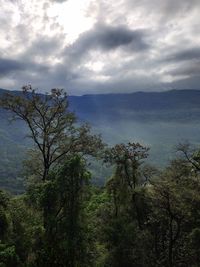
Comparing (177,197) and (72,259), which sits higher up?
(177,197)

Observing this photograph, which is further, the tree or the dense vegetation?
the tree

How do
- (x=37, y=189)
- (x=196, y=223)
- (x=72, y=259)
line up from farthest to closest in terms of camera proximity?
(x=196, y=223) → (x=37, y=189) → (x=72, y=259)

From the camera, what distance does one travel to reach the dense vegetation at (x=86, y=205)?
150 ft

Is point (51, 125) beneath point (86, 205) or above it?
above

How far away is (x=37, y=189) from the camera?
49.0 metres

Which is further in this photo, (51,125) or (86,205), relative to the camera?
(51,125)

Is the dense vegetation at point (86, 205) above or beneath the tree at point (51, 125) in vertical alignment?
beneath

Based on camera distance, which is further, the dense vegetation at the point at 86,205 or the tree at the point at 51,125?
the tree at the point at 51,125

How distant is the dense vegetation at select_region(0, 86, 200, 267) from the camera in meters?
45.7

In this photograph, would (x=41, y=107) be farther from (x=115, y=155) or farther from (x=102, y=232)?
(x=102, y=232)

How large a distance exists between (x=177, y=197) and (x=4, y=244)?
18.8m

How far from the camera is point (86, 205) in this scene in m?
47.7

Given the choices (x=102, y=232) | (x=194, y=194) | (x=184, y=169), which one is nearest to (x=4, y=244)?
(x=102, y=232)

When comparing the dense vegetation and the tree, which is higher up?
the tree
